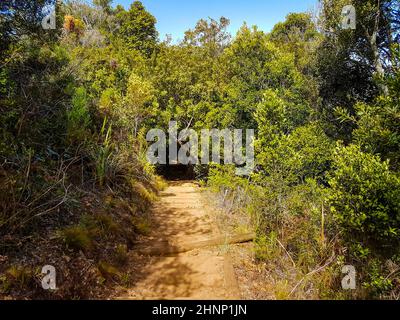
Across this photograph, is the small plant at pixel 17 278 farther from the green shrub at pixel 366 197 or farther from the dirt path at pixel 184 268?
the green shrub at pixel 366 197

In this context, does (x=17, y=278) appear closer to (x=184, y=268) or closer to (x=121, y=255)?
(x=121, y=255)

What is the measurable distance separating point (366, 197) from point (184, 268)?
3.04 m

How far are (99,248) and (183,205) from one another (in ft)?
14.0

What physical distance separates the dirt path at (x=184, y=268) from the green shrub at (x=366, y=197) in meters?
2.02

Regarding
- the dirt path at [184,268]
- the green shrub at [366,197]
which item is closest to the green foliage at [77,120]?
the dirt path at [184,268]

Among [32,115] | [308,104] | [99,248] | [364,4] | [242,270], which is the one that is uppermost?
[364,4]

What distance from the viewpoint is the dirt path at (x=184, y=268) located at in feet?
14.2

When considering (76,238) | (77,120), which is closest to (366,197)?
(76,238)

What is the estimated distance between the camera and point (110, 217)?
18.4 ft

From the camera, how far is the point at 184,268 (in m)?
5.02

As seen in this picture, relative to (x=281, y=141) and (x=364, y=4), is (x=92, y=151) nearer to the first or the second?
(x=281, y=141)

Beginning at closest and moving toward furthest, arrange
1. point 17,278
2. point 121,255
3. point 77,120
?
1. point 17,278
2. point 121,255
3. point 77,120

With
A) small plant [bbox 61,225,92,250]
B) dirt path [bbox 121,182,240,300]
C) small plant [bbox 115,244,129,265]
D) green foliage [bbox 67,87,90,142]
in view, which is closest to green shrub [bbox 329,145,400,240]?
dirt path [bbox 121,182,240,300]

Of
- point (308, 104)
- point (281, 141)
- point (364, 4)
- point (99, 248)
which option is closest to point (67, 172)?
point (99, 248)
